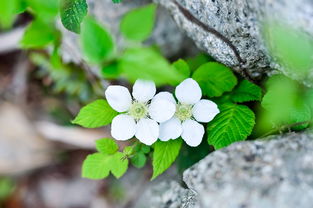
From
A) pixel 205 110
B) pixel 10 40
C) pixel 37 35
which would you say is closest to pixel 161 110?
pixel 205 110

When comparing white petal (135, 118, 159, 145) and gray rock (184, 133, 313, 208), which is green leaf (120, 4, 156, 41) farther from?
gray rock (184, 133, 313, 208)

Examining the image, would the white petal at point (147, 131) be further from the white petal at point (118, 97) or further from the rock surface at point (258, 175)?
the rock surface at point (258, 175)

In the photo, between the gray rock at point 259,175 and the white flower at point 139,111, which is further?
the white flower at point 139,111

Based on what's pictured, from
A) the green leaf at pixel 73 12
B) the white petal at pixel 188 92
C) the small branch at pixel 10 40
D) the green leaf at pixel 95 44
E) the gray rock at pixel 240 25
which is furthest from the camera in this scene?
the small branch at pixel 10 40

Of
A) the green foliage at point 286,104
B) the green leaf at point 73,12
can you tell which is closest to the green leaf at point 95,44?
the green leaf at point 73,12

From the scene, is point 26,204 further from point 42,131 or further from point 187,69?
point 187,69

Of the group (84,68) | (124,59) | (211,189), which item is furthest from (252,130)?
(84,68)
